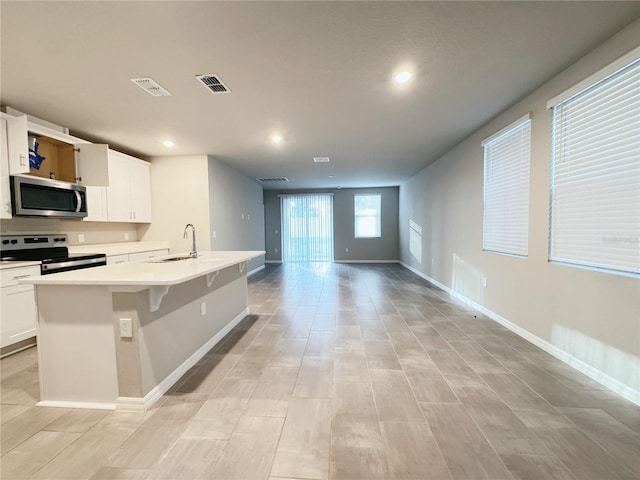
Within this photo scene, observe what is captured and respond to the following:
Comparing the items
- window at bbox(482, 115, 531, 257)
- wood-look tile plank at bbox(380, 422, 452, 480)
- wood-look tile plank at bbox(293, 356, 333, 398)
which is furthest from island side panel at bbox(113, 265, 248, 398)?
window at bbox(482, 115, 531, 257)

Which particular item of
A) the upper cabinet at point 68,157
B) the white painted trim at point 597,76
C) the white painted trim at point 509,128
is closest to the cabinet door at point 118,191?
the upper cabinet at point 68,157

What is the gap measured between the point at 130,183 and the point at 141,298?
3663 millimetres

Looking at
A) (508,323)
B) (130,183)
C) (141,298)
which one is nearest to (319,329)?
(141,298)

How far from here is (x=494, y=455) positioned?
1.41 metres

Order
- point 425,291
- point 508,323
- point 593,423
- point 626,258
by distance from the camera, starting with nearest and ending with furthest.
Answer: point 593,423, point 626,258, point 508,323, point 425,291

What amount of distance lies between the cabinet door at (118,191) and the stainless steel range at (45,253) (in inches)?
30.3

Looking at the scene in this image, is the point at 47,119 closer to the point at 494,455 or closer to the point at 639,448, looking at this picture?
the point at 494,455

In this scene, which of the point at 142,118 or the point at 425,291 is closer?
the point at 142,118

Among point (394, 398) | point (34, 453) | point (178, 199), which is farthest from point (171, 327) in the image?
point (178, 199)

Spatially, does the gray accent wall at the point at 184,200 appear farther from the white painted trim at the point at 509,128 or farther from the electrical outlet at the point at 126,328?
the white painted trim at the point at 509,128

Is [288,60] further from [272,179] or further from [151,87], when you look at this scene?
[272,179]

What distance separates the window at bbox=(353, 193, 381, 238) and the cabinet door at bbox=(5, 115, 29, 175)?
309 inches

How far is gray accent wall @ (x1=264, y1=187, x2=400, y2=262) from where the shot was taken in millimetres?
9281

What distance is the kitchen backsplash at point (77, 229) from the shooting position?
326 cm
